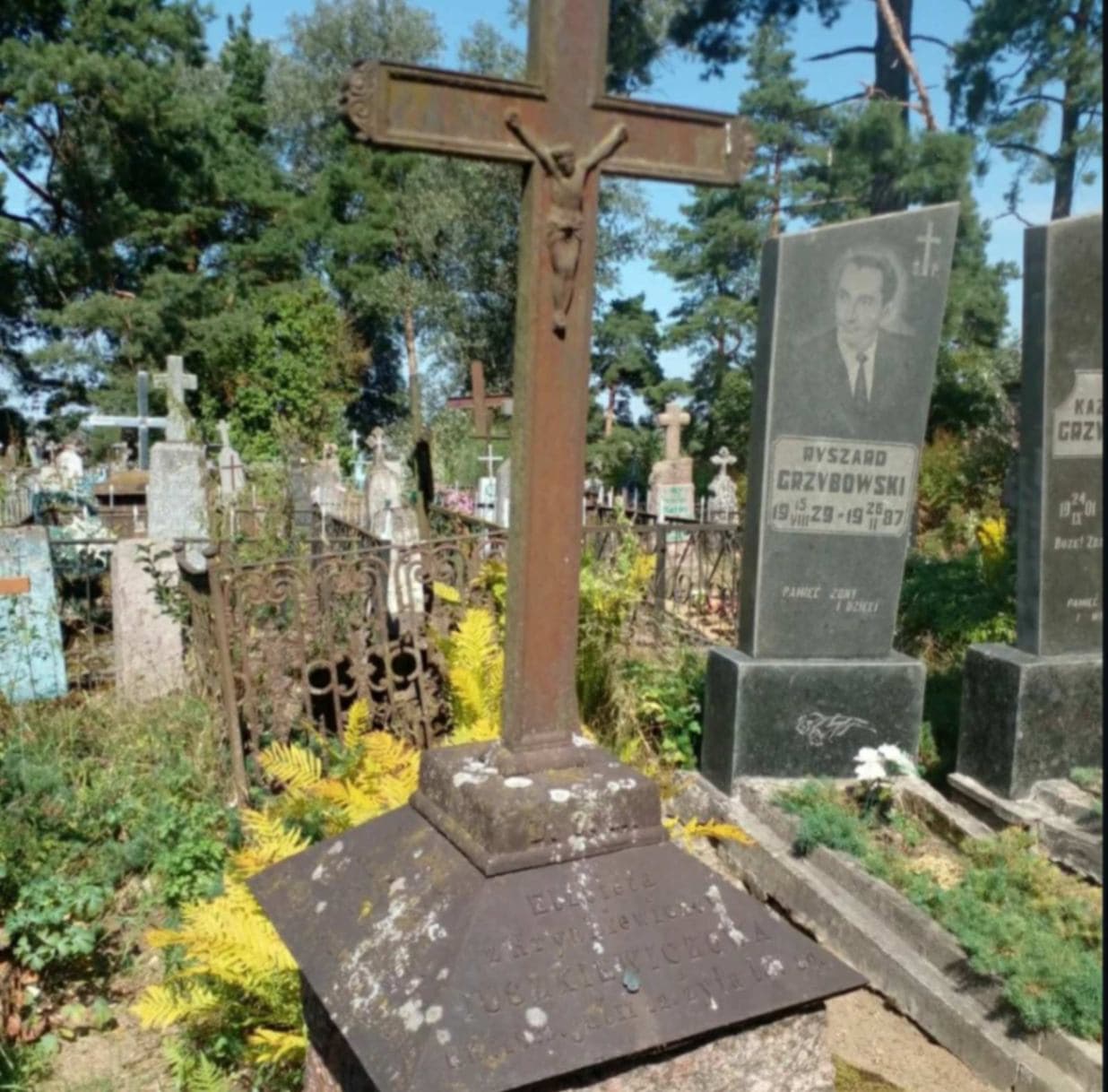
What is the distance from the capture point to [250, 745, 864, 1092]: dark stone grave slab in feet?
5.41

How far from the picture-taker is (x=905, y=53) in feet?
53.2

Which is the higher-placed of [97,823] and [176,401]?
[176,401]

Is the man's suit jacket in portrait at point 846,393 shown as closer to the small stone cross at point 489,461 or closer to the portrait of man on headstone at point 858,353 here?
the portrait of man on headstone at point 858,353

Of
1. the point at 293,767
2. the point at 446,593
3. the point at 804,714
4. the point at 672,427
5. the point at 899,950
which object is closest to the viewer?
the point at 899,950

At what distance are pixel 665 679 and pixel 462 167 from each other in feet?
75.6

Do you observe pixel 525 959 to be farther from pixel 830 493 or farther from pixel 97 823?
pixel 830 493

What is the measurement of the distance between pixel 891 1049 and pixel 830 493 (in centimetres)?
251

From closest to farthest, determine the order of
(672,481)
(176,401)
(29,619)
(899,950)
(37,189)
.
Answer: (899,950), (29,619), (176,401), (672,481), (37,189)

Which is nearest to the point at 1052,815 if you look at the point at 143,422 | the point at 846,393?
the point at 846,393

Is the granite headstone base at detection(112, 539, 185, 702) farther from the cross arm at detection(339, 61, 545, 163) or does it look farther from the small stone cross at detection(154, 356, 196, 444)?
the cross arm at detection(339, 61, 545, 163)

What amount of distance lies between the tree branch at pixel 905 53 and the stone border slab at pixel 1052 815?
14.2 m

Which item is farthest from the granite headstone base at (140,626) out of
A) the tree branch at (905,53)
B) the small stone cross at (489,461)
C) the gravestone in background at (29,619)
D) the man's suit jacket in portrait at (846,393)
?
the tree branch at (905,53)

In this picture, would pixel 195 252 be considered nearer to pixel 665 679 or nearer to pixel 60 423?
pixel 60 423
